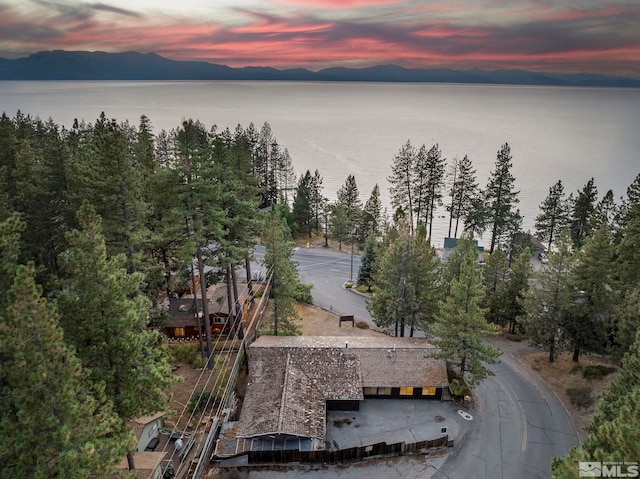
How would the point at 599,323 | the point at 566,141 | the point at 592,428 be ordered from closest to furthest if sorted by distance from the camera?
the point at 592,428 < the point at 599,323 < the point at 566,141

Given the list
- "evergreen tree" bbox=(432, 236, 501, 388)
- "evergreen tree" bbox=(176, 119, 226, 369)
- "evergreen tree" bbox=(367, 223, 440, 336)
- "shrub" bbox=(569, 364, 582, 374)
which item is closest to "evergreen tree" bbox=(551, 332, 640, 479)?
"evergreen tree" bbox=(432, 236, 501, 388)

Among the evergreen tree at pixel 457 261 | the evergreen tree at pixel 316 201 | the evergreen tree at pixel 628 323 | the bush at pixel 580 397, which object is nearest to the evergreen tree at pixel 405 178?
the evergreen tree at pixel 316 201

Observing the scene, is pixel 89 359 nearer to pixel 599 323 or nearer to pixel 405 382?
pixel 405 382

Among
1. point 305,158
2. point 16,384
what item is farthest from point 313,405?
point 305,158

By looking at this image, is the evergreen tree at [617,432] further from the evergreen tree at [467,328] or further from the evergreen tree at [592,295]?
the evergreen tree at [592,295]

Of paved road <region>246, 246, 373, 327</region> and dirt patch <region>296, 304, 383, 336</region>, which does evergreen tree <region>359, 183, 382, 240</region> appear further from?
dirt patch <region>296, 304, 383, 336</region>

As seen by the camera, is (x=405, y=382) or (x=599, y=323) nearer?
(x=405, y=382)

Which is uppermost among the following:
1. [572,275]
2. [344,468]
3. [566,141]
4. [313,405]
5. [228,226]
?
[566,141]
